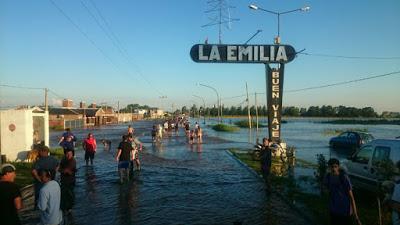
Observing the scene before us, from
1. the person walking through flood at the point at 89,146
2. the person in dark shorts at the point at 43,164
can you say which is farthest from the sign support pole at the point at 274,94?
the person in dark shorts at the point at 43,164

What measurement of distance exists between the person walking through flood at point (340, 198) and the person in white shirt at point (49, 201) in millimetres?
4126

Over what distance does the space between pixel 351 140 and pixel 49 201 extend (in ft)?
97.6

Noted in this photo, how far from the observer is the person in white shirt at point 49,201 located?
274 inches

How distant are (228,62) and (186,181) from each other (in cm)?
746

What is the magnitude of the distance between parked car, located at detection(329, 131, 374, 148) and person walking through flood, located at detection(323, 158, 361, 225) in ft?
86.5

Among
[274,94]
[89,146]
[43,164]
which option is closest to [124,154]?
[89,146]

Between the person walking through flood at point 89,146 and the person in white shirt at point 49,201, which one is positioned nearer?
the person in white shirt at point 49,201

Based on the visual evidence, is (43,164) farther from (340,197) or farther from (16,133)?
(16,133)

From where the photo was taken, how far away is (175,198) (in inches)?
503

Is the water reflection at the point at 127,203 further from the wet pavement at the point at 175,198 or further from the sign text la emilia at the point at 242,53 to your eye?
the sign text la emilia at the point at 242,53

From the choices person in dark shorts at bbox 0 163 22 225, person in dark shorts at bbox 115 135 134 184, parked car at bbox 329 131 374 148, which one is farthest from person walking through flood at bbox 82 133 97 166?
parked car at bbox 329 131 374 148

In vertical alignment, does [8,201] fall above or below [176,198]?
above

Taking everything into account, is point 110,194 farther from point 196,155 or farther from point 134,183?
point 196,155

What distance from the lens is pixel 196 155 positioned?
25.9 metres
